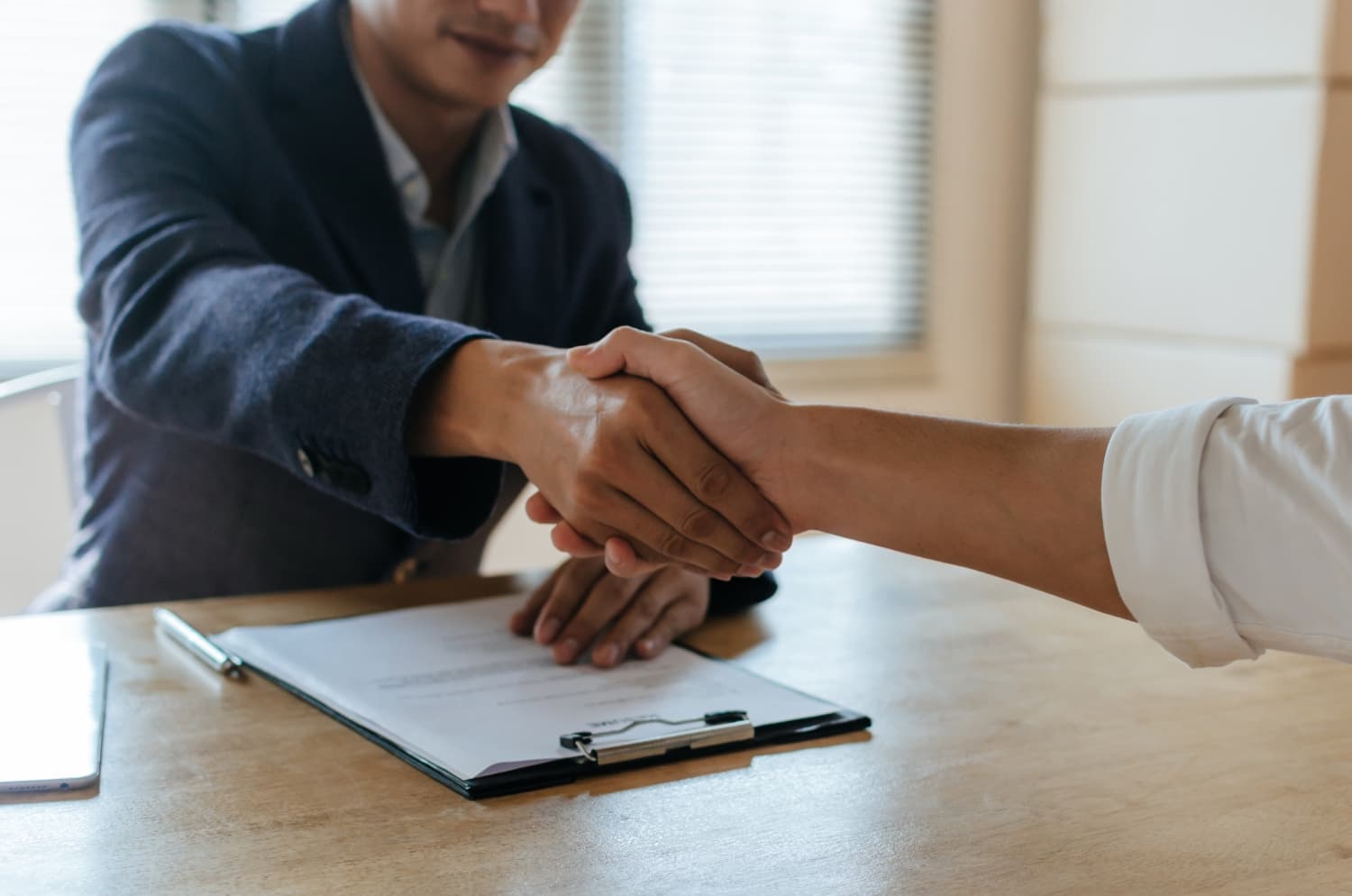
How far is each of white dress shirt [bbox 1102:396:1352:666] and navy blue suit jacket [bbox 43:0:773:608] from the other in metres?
0.47

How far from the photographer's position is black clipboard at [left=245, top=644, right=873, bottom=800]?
77cm

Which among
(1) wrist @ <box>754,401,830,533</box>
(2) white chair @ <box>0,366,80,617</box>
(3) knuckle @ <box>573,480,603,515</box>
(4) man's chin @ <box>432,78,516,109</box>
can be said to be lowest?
(2) white chair @ <box>0,366,80,617</box>

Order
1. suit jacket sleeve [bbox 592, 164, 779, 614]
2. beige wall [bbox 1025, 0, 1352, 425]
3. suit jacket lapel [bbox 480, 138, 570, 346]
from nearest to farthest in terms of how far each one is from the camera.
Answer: suit jacket lapel [bbox 480, 138, 570, 346] < suit jacket sleeve [bbox 592, 164, 779, 614] < beige wall [bbox 1025, 0, 1352, 425]

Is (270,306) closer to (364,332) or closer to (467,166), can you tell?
(364,332)

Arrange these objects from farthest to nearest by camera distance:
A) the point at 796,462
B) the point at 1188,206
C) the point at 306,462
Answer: the point at 1188,206
the point at 306,462
the point at 796,462

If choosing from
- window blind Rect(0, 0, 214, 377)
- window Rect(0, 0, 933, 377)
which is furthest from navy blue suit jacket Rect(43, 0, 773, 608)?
window Rect(0, 0, 933, 377)

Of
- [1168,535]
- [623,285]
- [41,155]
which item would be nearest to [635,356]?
[1168,535]

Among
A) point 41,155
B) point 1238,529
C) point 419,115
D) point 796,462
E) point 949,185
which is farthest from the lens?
point 949,185

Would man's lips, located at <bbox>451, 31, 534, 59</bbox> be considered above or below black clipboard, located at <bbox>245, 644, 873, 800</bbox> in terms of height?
above

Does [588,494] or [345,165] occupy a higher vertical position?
[345,165]

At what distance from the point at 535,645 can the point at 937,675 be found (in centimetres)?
29

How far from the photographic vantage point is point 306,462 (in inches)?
43.4

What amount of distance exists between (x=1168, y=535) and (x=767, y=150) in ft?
9.13

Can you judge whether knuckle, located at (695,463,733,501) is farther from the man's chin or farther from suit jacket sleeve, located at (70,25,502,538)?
the man's chin
